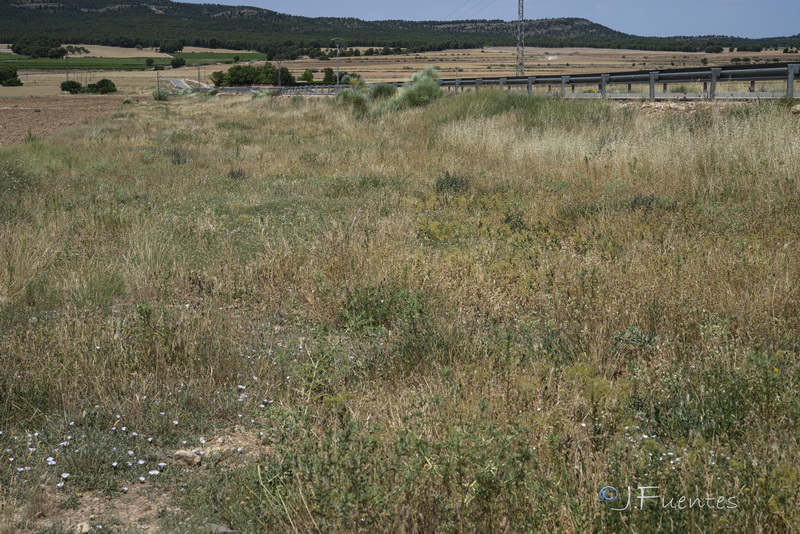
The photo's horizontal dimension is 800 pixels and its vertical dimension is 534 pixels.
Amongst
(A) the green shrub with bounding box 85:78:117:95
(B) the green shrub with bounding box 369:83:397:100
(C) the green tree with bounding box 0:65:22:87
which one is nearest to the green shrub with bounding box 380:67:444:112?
(B) the green shrub with bounding box 369:83:397:100

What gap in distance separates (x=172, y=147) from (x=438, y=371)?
61.6ft

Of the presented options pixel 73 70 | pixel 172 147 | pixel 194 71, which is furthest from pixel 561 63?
pixel 172 147

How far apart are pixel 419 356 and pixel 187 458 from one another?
1.91m

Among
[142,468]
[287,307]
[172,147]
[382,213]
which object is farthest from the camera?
[172,147]

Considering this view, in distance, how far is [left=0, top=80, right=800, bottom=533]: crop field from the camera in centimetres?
339

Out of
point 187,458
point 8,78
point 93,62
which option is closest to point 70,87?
point 8,78

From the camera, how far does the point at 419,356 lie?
5383mm

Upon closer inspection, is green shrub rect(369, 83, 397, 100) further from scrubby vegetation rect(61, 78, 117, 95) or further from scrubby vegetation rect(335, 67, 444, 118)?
scrubby vegetation rect(61, 78, 117, 95)

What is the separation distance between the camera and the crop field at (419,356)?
11.1ft

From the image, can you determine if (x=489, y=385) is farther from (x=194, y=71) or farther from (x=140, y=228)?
(x=194, y=71)

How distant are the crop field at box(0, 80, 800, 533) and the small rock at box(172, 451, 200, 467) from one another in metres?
0.02

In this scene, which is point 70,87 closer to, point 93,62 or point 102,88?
point 102,88

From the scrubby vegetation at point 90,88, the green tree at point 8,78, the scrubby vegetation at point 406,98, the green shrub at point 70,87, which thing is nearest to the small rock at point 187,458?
the scrubby vegetation at point 406,98

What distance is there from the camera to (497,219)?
33.7ft
